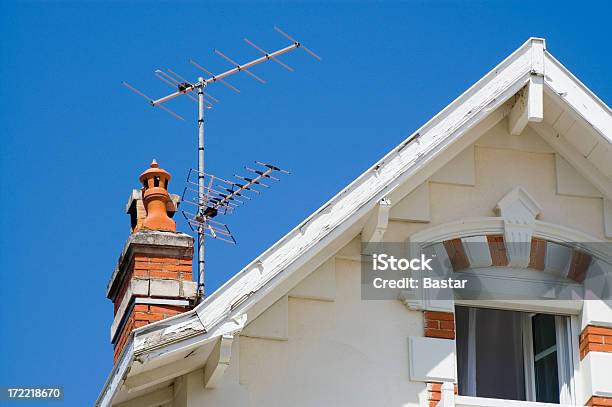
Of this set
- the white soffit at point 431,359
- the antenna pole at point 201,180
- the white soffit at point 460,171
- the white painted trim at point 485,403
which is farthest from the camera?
the antenna pole at point 201,180

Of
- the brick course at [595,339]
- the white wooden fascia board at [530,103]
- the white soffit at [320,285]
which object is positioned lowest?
the brick course at [595,339]

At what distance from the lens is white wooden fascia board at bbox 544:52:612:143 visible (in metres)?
12.5

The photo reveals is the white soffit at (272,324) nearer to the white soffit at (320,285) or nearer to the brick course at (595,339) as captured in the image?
the white soffit at (320,285)

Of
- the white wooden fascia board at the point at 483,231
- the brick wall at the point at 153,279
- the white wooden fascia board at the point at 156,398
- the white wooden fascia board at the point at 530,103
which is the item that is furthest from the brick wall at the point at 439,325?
the white wooden fascia board at the point at 156,398

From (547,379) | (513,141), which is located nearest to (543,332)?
A: (547,379)

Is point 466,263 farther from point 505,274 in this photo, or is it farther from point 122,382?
point 122,382

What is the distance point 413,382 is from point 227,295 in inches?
68.3

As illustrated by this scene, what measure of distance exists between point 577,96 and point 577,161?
0.74 m

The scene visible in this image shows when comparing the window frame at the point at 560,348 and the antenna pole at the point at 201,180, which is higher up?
the antenna pole at the point at 201,180

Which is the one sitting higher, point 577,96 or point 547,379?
point 577,96

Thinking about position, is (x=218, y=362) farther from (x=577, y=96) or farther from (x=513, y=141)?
(x=577, y=96)

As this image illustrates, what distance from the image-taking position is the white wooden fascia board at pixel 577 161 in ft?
42.9

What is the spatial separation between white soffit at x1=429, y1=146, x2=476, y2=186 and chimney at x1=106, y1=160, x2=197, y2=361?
2.12 meters

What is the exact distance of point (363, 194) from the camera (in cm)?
1197
